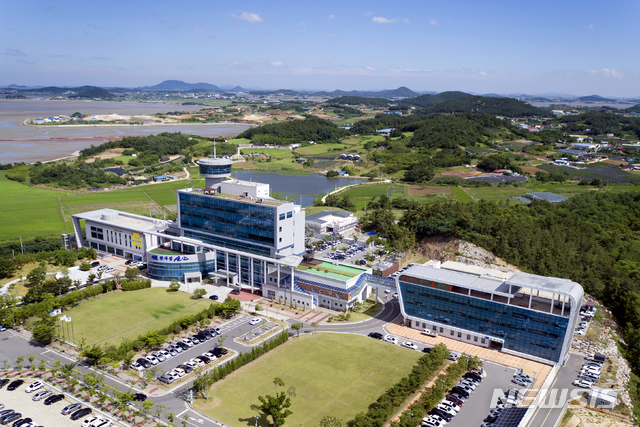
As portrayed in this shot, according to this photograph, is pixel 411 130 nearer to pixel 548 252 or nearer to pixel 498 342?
pixel 548 252

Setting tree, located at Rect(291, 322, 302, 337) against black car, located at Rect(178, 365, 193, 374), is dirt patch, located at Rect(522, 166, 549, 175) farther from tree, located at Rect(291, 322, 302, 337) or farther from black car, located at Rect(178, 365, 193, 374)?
black car, located at Rect(178, 365, 193, 374)

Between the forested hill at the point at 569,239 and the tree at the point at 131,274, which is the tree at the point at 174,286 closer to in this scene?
the tree at the point at 131,274

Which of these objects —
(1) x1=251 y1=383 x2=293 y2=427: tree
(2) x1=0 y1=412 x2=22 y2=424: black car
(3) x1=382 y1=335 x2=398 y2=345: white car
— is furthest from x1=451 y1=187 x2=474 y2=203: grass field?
(2) x1=0 y1=412 x2=22 y2=424: black car

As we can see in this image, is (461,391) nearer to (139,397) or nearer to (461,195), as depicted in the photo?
(139,397)

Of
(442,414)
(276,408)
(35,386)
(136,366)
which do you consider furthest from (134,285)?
(442,414)

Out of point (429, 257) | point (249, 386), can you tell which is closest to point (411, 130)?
point (429, 257)

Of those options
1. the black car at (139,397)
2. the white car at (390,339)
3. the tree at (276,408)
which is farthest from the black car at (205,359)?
the white car at (390,339)
